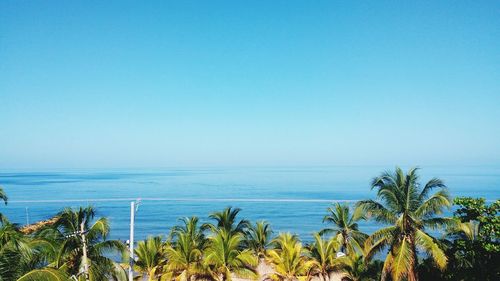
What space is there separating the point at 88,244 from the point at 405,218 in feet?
43.7

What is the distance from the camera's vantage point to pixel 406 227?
1529 centimetres

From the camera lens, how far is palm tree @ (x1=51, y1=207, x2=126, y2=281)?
13.5 metres

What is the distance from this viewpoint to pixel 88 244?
13930 millimetres

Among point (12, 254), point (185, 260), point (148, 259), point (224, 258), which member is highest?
point (12, 254)

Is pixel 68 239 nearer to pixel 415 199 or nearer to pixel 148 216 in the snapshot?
pixel 415 199

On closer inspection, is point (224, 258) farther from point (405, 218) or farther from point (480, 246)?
point (480, 246)

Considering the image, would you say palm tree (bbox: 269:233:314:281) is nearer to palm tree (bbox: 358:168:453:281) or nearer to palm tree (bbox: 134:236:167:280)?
palm tree (bbox: 358:168:453:281)

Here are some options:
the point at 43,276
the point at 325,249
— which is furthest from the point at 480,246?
the point at 43,276

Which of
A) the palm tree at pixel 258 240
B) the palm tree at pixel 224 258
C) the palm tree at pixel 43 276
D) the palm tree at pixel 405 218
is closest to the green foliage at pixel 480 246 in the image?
the palm tree at pixel 405 218

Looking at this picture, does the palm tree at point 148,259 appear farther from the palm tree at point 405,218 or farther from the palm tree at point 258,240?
the palm tree at point 405,218

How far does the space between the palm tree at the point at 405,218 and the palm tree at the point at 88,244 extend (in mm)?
11129

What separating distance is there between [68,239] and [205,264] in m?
8.29

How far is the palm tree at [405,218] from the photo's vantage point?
1459 cm

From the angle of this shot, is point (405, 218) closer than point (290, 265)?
Yes
